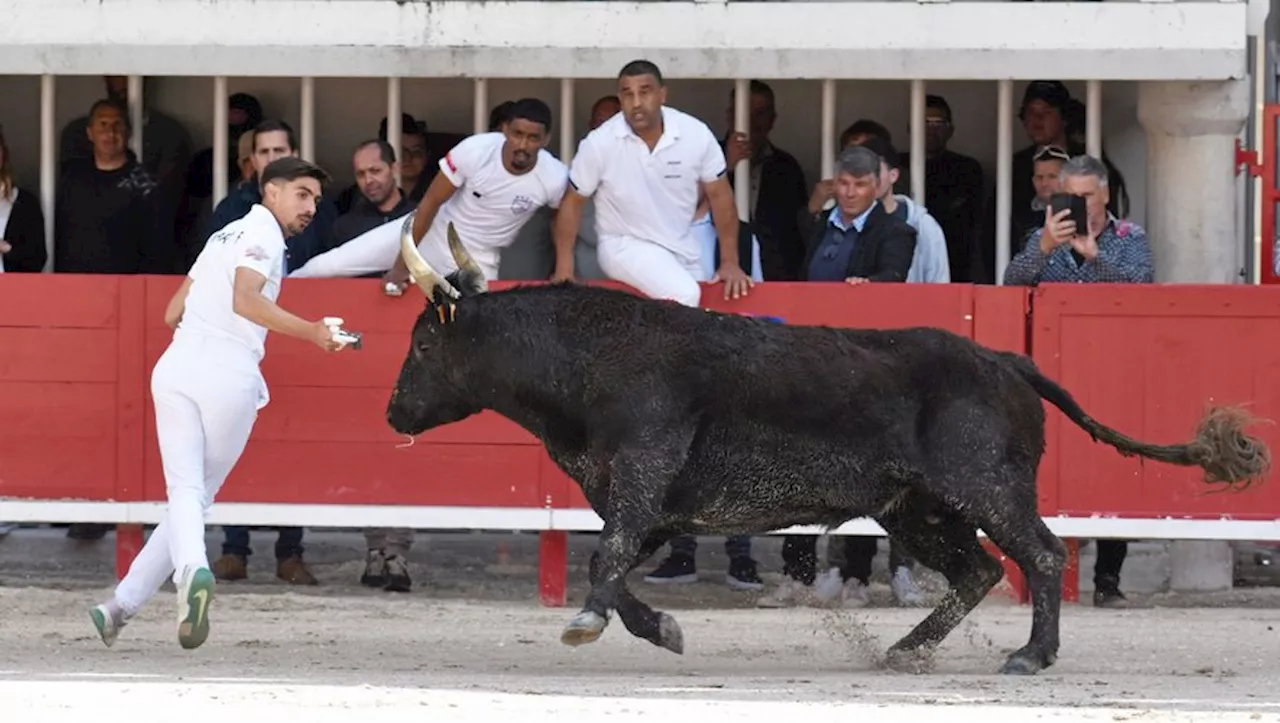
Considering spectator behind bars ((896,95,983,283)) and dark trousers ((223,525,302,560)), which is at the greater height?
spectator behind bars ((896,95,983,283))

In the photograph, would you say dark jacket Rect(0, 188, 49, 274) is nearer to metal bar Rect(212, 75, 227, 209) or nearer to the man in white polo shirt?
metal bar Rect(212, 75, 227, 209)

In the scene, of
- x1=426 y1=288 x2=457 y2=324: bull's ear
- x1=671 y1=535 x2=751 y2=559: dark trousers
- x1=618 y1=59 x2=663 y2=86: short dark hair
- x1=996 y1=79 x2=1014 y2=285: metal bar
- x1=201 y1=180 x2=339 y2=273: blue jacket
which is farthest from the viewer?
x1=996 y1=79 x2=1014 y2=285: metal bar

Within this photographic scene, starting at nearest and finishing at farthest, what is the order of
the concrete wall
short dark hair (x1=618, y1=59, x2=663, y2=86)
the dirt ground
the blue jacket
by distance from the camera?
1. the dirt ground
2. short dark hair (x1=618, y1=59, x2=663, y2=86)
3. the blue jacket
4. the concrete wall

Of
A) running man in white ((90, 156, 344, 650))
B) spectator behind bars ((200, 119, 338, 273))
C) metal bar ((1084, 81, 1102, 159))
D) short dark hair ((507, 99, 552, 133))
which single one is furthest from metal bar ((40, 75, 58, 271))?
metal bar ((1084, 81, 1102, 159))

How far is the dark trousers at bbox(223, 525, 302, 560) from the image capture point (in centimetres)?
1208

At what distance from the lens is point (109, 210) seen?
39.8ft

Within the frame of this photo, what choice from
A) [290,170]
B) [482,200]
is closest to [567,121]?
[482,200]

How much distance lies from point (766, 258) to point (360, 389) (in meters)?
1.96

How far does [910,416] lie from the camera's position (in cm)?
935

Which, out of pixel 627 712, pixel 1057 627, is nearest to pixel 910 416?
pixel 1057 627

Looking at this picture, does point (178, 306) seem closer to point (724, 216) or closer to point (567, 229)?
point (567, 229)

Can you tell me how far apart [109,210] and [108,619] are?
3.14 m

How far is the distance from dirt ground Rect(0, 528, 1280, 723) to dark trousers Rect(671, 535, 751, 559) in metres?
0.17

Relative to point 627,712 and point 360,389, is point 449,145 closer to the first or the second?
point 360,389
